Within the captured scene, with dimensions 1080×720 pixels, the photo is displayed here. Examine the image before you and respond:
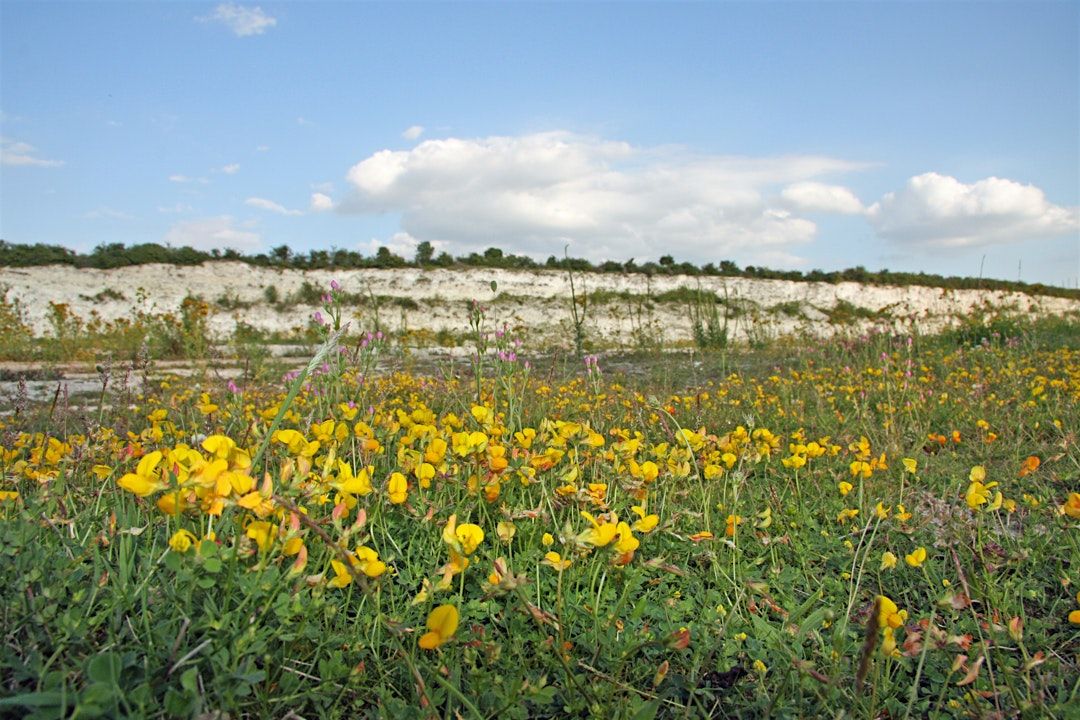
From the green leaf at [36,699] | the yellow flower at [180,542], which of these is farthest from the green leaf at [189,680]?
the yellow flower at [180,542]

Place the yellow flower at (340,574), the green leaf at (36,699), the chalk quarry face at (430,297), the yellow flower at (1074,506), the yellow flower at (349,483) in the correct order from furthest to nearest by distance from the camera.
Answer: the chalk quarry face at (430,297)
the yellow flower at (1074,506)
the yellow flower at (349,483)
the yellow flower at (340,574)
the green leaf at (36,699)

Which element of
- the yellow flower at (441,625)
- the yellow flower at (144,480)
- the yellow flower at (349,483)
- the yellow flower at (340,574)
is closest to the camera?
the yellow flower at (441,625)

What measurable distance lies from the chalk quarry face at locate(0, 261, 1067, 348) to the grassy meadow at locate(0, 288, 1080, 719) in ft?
41.3

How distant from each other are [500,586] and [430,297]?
1975 cm

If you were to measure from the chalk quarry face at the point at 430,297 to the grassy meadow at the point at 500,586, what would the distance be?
496 inches

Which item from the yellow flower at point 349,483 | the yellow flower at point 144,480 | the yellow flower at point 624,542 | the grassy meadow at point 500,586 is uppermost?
the yellow flower at point 144,480

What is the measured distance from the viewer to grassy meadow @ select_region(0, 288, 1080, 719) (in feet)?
A: 4.36

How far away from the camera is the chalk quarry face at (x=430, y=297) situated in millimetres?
17562

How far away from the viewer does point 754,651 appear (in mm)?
1757

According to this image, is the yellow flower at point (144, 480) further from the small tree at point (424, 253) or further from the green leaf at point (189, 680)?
the small tree at point (424, 253)

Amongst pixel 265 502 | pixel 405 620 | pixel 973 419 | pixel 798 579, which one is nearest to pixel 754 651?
pixel 798 579

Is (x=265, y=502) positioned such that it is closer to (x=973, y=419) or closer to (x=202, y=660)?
(x=202, y=660)

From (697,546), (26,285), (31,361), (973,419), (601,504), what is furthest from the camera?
(26,285)

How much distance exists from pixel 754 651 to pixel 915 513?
4.57 ft
